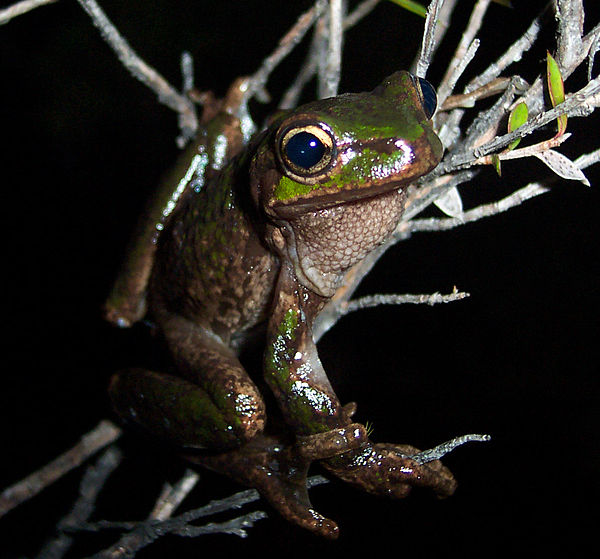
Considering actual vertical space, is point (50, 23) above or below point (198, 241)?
above

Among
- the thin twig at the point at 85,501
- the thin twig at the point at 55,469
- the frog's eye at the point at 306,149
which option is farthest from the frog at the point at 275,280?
the thin twig at the point at 85,501

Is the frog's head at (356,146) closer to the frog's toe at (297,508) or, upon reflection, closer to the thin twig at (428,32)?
the thin twig at (428,32)

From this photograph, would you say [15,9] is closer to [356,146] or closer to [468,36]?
[356,146]

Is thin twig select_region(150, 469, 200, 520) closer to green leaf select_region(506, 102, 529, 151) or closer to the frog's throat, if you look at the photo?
the frog's throat

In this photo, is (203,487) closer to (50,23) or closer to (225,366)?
(225,366)

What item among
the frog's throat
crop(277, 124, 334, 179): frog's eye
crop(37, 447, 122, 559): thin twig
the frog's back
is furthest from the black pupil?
crop(37, 447, 122, 559): thin twig

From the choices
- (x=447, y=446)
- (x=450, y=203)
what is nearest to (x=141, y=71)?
(x=450, y=203)

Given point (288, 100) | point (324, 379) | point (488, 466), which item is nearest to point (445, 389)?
point (488, 466)
